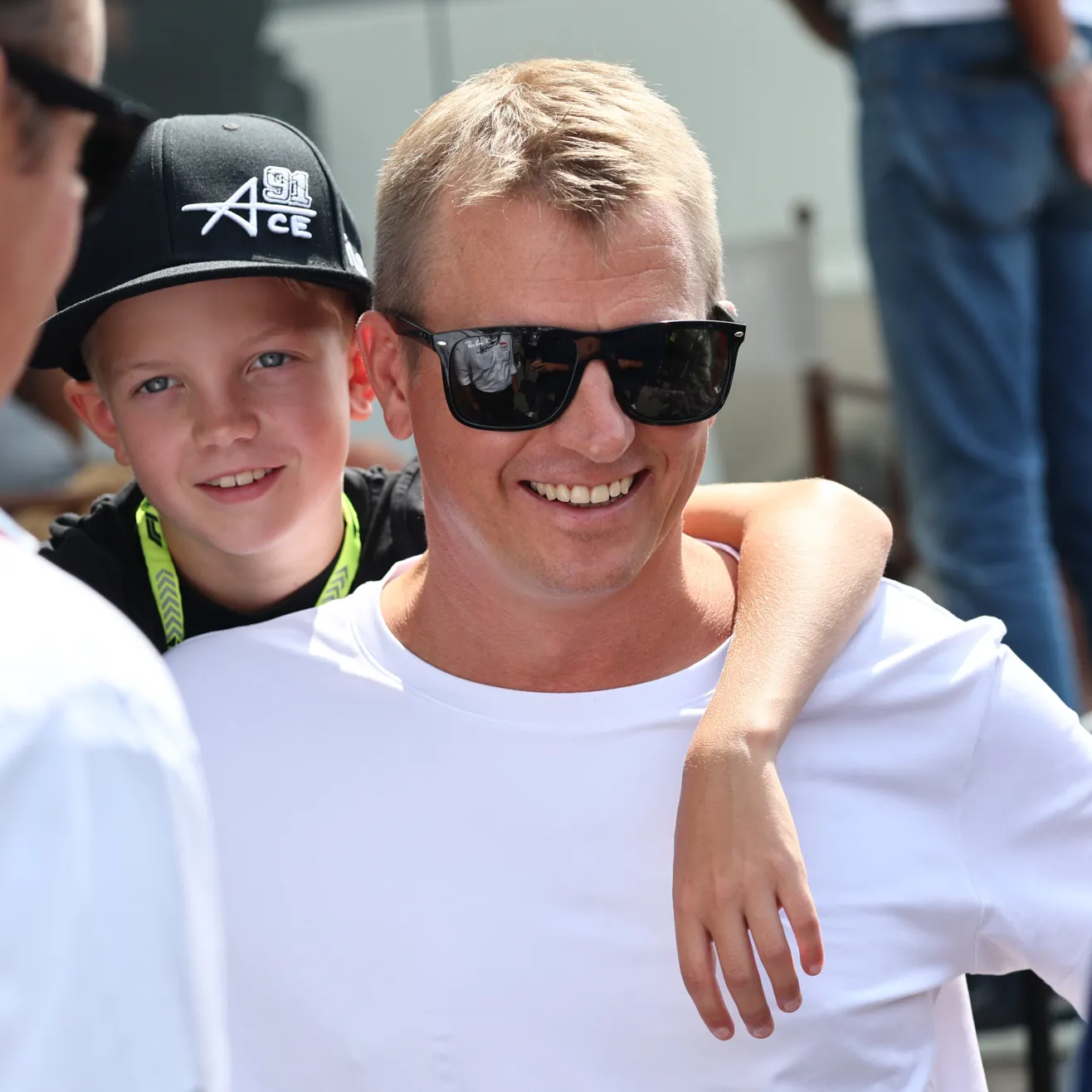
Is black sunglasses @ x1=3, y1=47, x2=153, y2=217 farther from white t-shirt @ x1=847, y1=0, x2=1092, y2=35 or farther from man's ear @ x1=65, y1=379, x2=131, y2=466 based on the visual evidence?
white t-shirt @ x1=847, y1=0, x2=1092, y2=35

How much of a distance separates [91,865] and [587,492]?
102 cm

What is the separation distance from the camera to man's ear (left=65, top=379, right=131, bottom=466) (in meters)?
2.28

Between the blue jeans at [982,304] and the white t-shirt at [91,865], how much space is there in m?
2.38

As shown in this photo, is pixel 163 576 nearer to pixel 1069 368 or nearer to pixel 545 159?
pixel 545 159

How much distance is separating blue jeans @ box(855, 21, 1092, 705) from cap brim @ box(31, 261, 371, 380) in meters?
1.30

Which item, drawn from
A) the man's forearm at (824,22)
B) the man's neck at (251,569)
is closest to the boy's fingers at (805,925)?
the man's neck at (251,569)

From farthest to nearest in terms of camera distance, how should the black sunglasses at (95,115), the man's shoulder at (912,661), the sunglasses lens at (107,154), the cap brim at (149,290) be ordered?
1. the cap brim at (149,290)
2. the man's shoulder at (912,661)
3. the sunglasses lens at (107,154)
4. the black sunglasses at (95,115)

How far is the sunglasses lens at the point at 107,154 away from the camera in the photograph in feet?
3.71

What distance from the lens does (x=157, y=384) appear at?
→ 2.19m

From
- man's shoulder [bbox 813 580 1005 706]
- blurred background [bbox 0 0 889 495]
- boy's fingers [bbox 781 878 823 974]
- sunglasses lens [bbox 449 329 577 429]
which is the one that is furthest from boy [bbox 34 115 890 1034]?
blurred background [bbox 0 0 889 495]

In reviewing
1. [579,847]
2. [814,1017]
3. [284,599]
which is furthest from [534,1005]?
[284,599]

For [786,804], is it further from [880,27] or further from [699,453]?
[880,27]

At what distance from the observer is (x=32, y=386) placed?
4.09 metres

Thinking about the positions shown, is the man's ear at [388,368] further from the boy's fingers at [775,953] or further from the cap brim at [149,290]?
the boy's fingers at [775,953]
